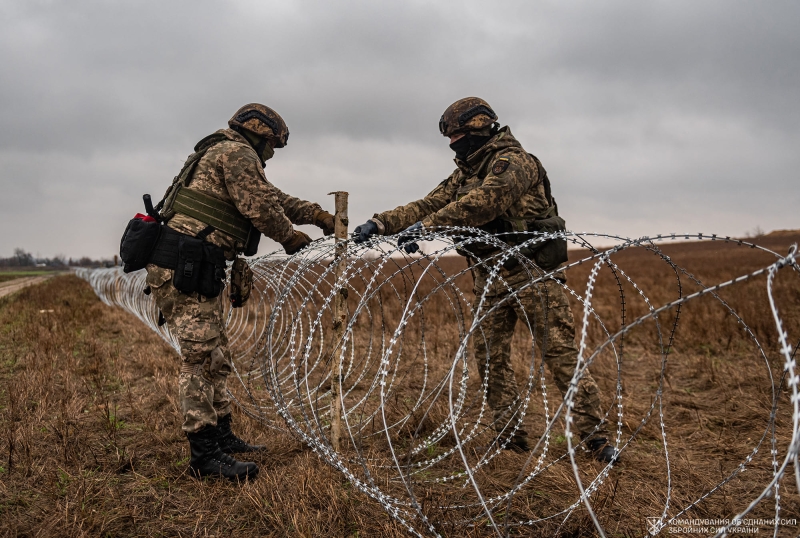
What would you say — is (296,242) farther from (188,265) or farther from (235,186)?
(188,265)

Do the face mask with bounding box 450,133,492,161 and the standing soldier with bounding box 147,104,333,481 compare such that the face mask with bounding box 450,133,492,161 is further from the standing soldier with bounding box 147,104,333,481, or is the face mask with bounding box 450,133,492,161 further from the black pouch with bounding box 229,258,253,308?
the black pouch with bounding box 229,258,253,308

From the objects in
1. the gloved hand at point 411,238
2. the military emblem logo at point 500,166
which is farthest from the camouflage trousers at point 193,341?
the military emblem logo at point 500,166

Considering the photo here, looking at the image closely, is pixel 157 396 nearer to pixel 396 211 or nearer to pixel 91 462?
pixel 91 462

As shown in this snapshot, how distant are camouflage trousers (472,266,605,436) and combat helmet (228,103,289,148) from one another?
6.12ft

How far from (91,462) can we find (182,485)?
78cm

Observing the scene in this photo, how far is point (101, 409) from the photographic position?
4602mm

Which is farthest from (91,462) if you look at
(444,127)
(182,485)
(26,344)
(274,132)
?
(26,344)

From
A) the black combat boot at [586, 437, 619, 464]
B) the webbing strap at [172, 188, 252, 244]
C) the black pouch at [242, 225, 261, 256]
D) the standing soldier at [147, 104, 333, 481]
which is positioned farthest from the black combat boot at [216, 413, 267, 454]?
the black combat boot at [586, 437, 619, 464]

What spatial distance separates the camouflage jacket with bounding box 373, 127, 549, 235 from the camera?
11.6 ft

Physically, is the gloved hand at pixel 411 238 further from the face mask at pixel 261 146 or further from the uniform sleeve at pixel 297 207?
the face mask at pixel 261 146

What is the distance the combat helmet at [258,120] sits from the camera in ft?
11.9

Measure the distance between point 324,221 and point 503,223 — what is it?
4.55ft

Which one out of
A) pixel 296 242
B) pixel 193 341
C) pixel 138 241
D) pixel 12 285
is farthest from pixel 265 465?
pixel 12 285

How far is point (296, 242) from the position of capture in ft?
12.5
